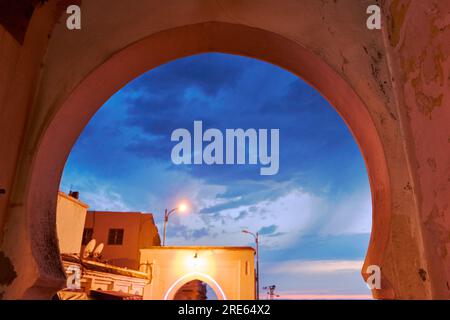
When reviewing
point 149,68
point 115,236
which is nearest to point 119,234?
point 115,236

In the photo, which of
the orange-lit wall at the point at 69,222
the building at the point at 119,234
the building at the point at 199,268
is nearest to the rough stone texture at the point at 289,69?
the orange-lit wall at the point at 69,222

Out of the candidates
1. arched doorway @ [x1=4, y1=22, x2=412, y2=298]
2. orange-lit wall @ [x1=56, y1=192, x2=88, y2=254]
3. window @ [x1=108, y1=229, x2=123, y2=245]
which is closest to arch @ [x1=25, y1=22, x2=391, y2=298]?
arched doorway @ [x1=4, y1=22, x2=412, y2=298]

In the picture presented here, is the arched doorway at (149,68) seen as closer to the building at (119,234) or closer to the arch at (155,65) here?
the arch at (155,65)

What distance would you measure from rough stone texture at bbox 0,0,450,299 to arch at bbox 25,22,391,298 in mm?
11

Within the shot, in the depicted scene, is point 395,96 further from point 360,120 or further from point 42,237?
point 42,237

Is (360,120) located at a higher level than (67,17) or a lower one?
lower

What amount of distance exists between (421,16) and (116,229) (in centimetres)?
2767

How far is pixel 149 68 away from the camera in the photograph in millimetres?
3115

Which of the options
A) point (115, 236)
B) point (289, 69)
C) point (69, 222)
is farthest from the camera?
point (115, 236)

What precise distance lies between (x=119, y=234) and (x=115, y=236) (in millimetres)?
332

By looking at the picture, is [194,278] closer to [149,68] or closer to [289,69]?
[149,68]

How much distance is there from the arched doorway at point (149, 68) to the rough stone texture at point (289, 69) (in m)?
0.01
